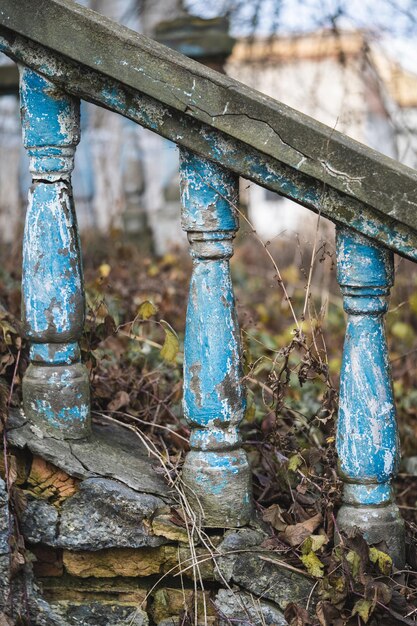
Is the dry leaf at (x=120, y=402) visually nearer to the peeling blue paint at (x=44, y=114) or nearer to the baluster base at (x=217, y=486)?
the baluster base at (x=217, y=486)

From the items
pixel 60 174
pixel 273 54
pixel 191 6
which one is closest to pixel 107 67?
pixel 60 174

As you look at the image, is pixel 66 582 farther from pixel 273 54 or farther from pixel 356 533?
pixel 273 54

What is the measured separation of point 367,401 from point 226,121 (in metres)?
0.77

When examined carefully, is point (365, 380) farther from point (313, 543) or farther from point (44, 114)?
point (44, 114)

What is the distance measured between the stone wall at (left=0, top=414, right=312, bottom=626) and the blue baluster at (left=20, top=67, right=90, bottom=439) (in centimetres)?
9

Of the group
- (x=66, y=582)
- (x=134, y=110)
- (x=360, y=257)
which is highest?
(x=134, y=110)

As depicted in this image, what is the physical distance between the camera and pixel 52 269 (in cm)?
213

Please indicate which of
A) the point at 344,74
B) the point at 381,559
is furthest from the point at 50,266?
the point at 344,74

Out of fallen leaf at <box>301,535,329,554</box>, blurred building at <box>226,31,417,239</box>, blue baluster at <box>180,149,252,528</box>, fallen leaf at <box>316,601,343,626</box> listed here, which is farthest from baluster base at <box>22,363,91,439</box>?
blurred building at <box>226,31,417,239</box>

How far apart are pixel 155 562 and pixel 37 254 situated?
856 millimetres

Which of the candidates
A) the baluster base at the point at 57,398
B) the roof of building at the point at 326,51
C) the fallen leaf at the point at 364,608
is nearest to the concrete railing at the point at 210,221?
the baluster base at the point at 57,398

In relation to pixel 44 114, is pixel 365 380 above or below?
below

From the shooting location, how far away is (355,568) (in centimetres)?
196

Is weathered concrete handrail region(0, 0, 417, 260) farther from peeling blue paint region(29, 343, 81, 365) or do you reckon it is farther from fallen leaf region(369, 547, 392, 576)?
fallen leaf region(369, 547, 392, 576)
